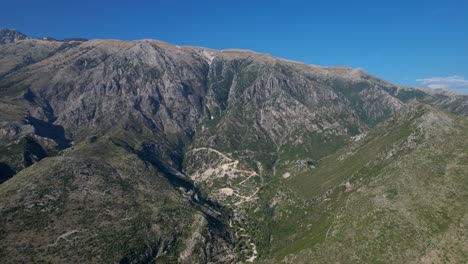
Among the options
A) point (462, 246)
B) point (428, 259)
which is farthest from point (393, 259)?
point (462, 246)

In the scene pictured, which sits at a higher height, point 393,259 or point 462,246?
point 462,246

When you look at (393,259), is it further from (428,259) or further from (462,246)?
(462,246)
